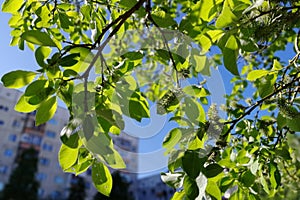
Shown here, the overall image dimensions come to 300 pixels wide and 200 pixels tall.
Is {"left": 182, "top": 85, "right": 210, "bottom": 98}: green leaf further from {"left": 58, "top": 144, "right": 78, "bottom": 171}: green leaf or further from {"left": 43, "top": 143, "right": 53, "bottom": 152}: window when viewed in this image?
{"left": 43, "top": 143, "right": 53, "bottom": 152}: window

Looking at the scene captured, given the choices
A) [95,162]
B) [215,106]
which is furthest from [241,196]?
[95,162]

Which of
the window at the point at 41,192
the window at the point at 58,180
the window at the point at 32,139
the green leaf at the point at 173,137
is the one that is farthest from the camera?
the window at the point at 58,180

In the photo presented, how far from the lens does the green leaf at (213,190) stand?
1.30 feet

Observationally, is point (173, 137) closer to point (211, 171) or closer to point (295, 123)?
point (211, 171)

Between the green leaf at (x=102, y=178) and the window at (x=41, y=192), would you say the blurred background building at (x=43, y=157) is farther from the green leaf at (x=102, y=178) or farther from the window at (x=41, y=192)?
the green leaf at (x=102, y=178)

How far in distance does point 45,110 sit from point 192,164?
20cm

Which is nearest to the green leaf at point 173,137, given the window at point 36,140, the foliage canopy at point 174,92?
the foliage canopy at point 174,92

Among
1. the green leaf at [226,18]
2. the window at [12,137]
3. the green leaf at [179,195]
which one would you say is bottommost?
the green leaf at [179,195]

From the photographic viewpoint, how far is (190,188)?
37 cm

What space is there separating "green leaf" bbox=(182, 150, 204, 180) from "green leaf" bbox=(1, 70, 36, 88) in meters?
0.22

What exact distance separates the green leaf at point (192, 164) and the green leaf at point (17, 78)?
0.74ft

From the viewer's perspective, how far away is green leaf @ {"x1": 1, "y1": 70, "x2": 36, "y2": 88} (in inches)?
13.9

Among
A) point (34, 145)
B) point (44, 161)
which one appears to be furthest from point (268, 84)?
point (44, 161)

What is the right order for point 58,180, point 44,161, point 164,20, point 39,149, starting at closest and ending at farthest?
point 164,20
point 39,149
point 44,161
point 58,180
